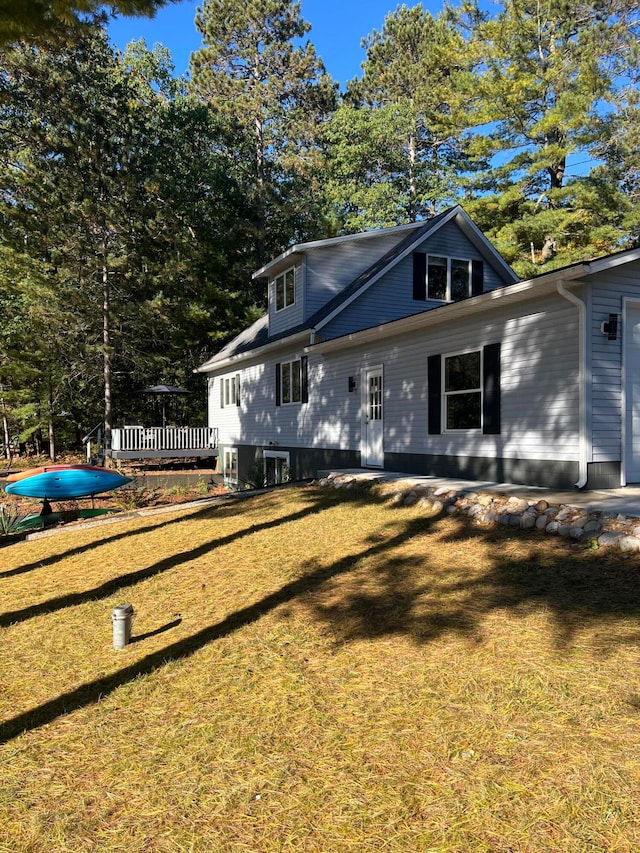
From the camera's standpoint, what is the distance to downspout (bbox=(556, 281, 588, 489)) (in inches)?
313

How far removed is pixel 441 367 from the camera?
10867 millimetres

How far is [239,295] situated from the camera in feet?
95.0

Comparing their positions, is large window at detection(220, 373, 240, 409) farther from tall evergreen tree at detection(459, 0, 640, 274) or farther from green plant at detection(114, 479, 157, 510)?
tall evergreen tree at detection(459, 0, 640, 274)

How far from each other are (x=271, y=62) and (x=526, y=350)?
33158 mm

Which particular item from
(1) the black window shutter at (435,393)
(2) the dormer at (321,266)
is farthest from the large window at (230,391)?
(1) the black window shutter at (435,393)

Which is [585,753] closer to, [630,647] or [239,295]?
[630,647]

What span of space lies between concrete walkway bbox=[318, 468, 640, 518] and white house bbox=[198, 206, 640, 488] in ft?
0.92

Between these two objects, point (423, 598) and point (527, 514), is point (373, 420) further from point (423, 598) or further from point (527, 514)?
point (423, 598)

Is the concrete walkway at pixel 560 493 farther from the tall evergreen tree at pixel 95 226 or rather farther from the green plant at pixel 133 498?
the tall evergreen tree at pixel 95 226

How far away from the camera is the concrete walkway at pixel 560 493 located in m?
6.62

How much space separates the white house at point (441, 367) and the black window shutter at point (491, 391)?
0.02m

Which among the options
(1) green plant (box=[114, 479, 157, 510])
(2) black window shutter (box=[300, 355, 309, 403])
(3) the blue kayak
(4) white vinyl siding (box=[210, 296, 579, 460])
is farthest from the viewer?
(2) black window shutter (box=[300, 355, 309, 403])

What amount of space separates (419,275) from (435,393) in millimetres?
6323

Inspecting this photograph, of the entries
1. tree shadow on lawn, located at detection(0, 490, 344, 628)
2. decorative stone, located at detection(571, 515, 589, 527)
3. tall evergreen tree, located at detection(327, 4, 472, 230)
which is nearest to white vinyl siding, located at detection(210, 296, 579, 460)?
A: decorative stone, located at detection(571, 515, 589, 527)
